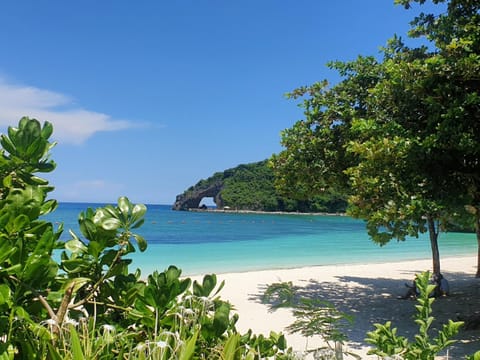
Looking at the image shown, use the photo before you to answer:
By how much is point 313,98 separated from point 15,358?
30.0 feet

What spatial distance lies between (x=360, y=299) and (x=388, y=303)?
70 cm

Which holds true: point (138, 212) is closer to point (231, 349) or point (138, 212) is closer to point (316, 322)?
point (231, 349)

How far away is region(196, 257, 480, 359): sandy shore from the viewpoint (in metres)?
6.40

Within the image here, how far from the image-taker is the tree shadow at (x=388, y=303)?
6.40 metres

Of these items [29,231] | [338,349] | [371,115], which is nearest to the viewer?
[29,231]

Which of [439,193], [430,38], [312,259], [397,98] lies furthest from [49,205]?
[312,259]

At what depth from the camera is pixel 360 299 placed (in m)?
9.59

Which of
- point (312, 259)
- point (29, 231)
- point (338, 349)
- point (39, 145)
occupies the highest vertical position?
point (39, 145)

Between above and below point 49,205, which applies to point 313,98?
above

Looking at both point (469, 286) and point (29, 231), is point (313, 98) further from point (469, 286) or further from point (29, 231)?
point (29, 231)

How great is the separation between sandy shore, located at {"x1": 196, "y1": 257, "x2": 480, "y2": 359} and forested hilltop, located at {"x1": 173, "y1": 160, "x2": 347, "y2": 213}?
68.6m

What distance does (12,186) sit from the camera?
1.39 meters

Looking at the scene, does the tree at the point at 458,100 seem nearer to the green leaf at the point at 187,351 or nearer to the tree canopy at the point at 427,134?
the tree canopy at the point at 427,134

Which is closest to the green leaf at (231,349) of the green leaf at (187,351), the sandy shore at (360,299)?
the green leaf at (187,351)
